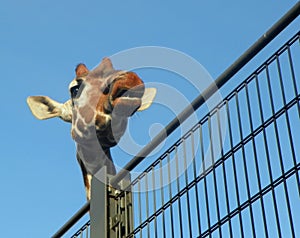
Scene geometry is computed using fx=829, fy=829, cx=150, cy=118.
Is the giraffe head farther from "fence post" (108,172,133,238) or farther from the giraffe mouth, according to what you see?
"fence post" (108,172,133,238)

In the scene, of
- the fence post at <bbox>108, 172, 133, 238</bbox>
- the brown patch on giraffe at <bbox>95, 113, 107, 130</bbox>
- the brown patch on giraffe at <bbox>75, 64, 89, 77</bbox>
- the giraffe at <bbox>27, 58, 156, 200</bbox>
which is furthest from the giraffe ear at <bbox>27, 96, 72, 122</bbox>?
the fence post at <bbox>108, 172, 133, 238</bbox>

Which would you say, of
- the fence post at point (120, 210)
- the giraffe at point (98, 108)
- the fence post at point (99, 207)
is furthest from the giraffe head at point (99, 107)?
the fence post at point (120, 210)

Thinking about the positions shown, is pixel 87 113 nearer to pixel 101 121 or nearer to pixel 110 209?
pixel 101 121

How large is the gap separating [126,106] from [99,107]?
103 cm

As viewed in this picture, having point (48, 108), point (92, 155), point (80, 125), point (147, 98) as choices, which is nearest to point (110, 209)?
point (147, 98)

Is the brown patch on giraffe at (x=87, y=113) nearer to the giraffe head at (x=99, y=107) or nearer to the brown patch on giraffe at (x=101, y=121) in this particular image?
the giraffe head at (x=99, y=107)

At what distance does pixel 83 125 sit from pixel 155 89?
2.26 meters

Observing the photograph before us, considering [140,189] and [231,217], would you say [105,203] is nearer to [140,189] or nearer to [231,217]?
[140,189]

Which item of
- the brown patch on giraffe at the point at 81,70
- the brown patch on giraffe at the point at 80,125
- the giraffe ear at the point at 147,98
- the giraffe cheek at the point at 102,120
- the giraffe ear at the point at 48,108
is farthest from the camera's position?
the giraffe ear at the point at 48,108

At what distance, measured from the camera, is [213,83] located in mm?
5520

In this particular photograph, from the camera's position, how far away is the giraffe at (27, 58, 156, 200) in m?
12.3

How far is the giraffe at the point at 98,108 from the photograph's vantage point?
1229cm

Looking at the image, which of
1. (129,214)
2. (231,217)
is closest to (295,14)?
(231,217)

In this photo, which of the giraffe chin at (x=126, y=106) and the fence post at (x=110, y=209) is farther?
the giraffe chin at (x=126, y=106)
